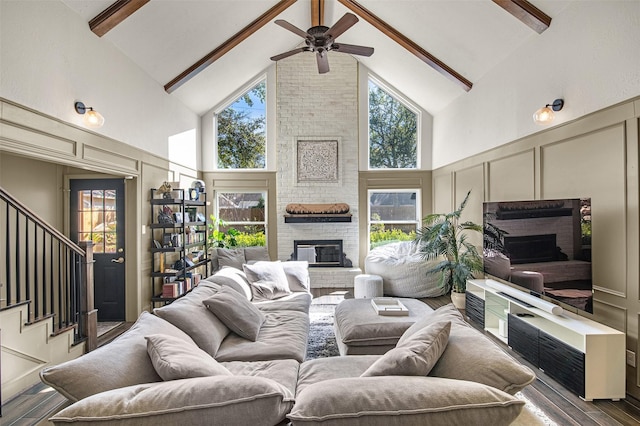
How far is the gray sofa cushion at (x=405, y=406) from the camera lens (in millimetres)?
1234

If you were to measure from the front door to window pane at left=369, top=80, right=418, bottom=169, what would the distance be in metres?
4.59

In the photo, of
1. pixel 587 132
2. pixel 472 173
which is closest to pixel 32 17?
pixel 587 132

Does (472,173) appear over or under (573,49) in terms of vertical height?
under

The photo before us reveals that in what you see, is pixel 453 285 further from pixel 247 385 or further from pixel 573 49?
pixel 247 385

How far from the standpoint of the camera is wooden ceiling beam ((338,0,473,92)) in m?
5.29

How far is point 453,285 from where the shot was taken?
5.52m

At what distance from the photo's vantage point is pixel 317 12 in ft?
18.9

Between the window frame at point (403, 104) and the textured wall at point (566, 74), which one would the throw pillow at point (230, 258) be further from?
the textured wall at point (566, 74)

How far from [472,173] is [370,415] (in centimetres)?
492

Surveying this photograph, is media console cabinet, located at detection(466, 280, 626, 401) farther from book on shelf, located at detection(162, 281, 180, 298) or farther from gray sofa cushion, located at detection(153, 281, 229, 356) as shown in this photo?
book on shelf, located at detection(162, 281, 180, 298)

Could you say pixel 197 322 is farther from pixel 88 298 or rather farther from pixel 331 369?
pixel 88 298

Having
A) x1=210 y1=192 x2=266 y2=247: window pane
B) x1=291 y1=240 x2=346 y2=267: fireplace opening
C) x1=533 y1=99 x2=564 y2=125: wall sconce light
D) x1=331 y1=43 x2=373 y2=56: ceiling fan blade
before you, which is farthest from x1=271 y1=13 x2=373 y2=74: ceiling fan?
x1=291 y1=240 x2=346 y2=267: fireplace opening

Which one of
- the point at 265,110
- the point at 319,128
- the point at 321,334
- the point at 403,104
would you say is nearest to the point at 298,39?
the point at 265,110

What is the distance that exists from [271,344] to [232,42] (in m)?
4.38
